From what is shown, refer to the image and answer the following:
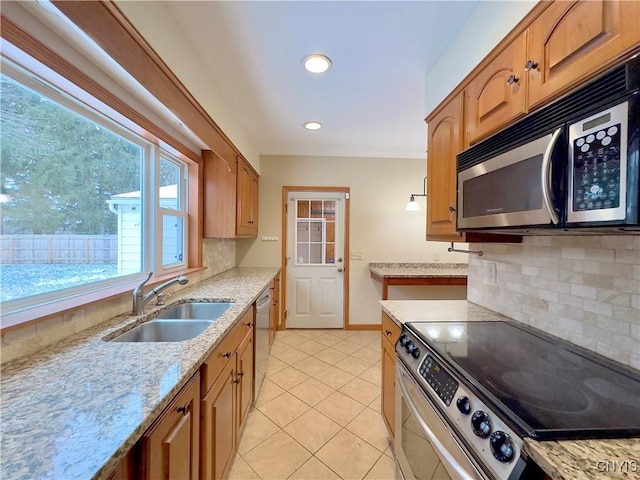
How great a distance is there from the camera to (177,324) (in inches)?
60.4

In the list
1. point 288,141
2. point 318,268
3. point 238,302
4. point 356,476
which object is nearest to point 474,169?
point 238,302

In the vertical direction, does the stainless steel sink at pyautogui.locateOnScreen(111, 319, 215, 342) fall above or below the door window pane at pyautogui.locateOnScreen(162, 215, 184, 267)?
below

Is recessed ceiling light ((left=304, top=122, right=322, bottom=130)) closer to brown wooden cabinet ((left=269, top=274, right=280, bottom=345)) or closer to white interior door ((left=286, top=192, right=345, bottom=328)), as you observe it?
white interior door ((left=286, top=192, right=345, bottom=328))

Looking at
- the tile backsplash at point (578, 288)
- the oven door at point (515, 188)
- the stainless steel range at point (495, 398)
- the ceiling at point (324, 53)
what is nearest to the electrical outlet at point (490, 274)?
the tile backsplash at point (578, 288)

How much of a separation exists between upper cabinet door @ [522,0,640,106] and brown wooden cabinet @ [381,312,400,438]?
1.23 meters

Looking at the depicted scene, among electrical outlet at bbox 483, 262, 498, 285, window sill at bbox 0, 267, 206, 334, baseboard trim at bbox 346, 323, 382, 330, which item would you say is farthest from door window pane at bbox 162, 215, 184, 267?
baseboard trim at bbox 346, 323, 382, 330

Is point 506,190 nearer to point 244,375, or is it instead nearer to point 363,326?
point 244,375

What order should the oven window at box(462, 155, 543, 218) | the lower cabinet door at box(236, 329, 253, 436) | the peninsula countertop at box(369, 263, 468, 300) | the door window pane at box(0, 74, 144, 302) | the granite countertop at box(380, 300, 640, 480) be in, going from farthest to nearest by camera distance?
the peninsula countertop at box(369, 263, 468, 300) → the lower cabinet door at box(236, 329, 253, 436) → the door window pane at box(0, 74, 144, 302) → the oven window at box(462, 155, 543, 218) → the granite countertop at box(380, 300, 640, 480)

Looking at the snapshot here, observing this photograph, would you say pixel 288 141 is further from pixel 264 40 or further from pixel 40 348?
pixel 40 348

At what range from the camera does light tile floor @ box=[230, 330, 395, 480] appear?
5.04 feet

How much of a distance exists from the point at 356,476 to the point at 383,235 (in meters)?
2.82

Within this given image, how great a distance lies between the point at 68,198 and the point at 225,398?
1240 mm

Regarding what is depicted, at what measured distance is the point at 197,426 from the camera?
1025 mm

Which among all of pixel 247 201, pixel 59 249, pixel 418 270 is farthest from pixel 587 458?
pixel 418 270
